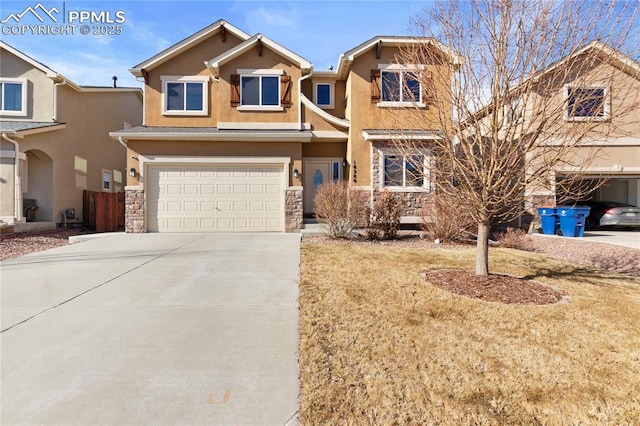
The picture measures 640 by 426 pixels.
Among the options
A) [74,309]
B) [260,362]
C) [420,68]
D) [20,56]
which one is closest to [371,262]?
[420,68]

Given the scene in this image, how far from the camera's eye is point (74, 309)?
14.7ft

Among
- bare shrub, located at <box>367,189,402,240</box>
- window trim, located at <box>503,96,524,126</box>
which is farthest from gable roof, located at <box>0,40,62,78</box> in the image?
window trim, located at <box>503,96,524,126</box>

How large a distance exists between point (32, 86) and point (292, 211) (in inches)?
500

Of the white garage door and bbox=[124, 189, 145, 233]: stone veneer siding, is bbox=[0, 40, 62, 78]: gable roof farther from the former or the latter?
bbox=[124, 189, 145, 233]: stone veneer siding

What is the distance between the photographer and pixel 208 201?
12406 millimetres

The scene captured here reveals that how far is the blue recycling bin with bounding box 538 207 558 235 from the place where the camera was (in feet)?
39.1

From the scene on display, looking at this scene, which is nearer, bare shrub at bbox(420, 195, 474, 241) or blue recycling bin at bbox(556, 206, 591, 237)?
bare shrub at bbox(420, 195, 474, 241)

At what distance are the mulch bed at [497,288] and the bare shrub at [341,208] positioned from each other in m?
4.33

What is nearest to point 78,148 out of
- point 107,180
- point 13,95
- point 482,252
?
point 107,180

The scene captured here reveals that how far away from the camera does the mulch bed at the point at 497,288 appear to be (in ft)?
16.3

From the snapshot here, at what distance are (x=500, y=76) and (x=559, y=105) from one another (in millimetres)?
928

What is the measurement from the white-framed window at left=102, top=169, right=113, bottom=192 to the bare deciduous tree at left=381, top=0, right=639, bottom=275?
58.9ft

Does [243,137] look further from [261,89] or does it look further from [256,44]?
[256,44]

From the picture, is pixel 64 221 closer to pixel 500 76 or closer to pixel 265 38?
pixel 265 38
